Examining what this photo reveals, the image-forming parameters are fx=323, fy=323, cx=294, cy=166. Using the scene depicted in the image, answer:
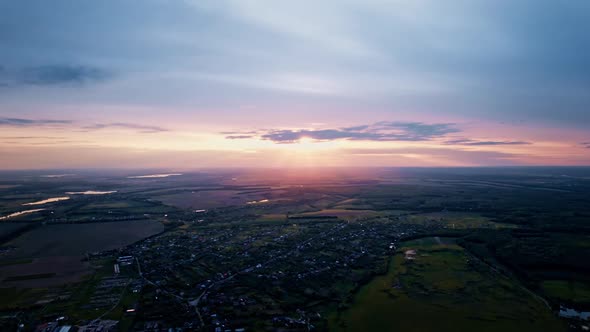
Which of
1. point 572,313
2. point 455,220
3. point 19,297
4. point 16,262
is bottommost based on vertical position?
point 572,313

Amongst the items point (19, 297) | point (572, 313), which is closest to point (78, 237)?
point (19, 297)

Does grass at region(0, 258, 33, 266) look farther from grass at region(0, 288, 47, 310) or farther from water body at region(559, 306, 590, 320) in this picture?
water body at region(559, 306, 590, 320)

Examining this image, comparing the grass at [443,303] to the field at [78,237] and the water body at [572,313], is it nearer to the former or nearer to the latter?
the water body at [572,313]

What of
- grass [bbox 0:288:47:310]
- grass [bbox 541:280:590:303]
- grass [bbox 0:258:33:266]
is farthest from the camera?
grass [bbox 0:258:33:266]

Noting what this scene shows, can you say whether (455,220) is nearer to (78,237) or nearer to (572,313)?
(572,313)

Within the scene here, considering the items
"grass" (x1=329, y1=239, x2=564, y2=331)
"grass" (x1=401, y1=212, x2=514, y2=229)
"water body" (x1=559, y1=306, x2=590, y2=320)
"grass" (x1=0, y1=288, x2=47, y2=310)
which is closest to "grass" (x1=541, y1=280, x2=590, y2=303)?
"water body" (x1=559, y1=306, x2=590, y2=320)

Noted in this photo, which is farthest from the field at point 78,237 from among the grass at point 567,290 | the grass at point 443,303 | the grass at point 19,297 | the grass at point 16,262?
the grass at point 567,290

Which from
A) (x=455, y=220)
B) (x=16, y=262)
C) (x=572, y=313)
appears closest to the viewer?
(x=572, y=313)

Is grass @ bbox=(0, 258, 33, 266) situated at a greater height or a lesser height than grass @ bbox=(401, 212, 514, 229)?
lesser
